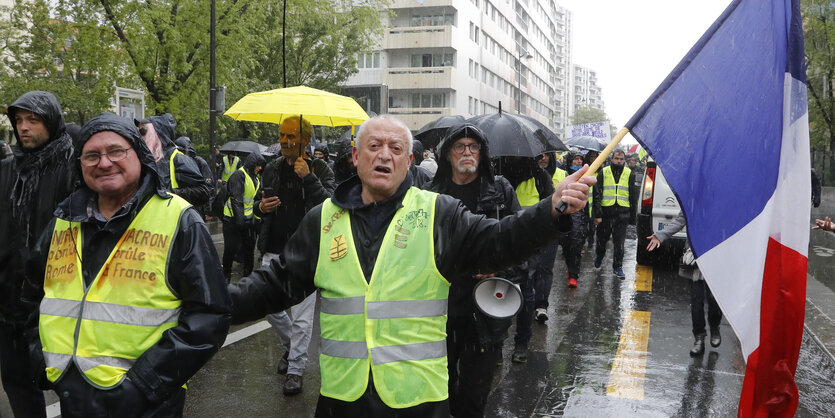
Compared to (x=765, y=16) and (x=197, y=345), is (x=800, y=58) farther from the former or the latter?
(x=197, y=345)

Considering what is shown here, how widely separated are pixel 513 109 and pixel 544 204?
242 ft

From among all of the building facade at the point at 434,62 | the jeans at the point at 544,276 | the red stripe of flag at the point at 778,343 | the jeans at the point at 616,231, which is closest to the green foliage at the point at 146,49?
the jeans at the point at 616,231

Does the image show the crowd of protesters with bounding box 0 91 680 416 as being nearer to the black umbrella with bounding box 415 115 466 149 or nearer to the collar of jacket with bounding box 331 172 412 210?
the collar of jacket with bounding box 331 172 412 210

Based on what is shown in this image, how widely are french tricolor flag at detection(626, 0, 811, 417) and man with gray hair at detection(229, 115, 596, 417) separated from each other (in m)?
0.79

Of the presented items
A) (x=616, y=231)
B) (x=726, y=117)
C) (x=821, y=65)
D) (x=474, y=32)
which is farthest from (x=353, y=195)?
(x=474, y=32)

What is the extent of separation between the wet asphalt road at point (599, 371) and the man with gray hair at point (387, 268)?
2.36 m

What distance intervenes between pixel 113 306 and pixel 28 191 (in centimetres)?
166

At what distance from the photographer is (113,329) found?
242 cm

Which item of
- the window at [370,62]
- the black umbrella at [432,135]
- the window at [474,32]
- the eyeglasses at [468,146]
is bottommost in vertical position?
the eyeglasses at [468,146]

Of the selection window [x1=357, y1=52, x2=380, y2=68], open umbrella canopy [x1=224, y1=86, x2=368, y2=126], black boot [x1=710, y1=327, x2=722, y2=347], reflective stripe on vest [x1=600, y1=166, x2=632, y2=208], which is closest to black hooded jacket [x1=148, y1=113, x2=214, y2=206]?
open umbrella canopy [x1=224, y1=86, x2=368, y2=126]

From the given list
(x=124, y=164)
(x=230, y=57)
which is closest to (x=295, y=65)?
(x=230, y=57)

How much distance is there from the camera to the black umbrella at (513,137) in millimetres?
5730

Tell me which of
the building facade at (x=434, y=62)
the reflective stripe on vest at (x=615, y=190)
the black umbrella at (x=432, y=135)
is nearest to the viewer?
the black umbrella at (x=432, y=135)

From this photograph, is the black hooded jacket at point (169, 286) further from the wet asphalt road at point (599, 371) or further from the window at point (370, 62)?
the window at point (370, 62)
